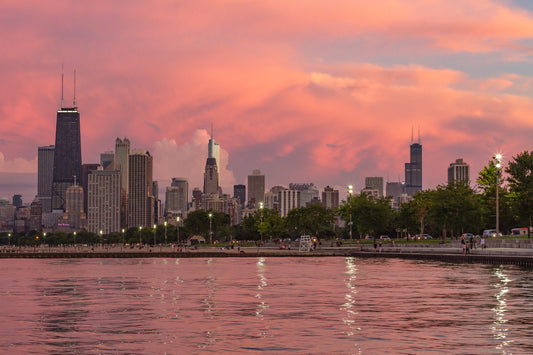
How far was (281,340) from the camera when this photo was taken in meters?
27.2

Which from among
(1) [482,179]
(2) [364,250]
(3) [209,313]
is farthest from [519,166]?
(3) [209,313]

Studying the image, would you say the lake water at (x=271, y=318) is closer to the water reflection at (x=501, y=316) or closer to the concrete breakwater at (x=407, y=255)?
the water reflection at (x=501, y=316)

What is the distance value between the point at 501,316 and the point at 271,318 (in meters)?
11.0

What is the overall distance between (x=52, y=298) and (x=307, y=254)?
91.6m

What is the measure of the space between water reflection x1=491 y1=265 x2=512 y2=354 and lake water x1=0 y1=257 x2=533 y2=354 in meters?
0.07

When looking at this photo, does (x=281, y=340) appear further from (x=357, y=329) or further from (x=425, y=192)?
(x=425, y=192)

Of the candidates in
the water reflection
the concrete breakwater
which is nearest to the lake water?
the water reflection

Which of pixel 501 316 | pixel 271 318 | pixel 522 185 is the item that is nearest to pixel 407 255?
pixel 522 185

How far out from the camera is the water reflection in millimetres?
26192

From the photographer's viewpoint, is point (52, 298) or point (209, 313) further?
point (52, 298)

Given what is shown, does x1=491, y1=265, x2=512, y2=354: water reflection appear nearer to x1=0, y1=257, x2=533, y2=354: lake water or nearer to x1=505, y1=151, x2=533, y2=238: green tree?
x1=0, y1=257, x2=533, y2=354: lake water

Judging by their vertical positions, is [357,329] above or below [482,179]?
below

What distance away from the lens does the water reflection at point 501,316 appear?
26.2 metres

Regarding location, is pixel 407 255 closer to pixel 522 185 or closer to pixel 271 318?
pixel 522 185
